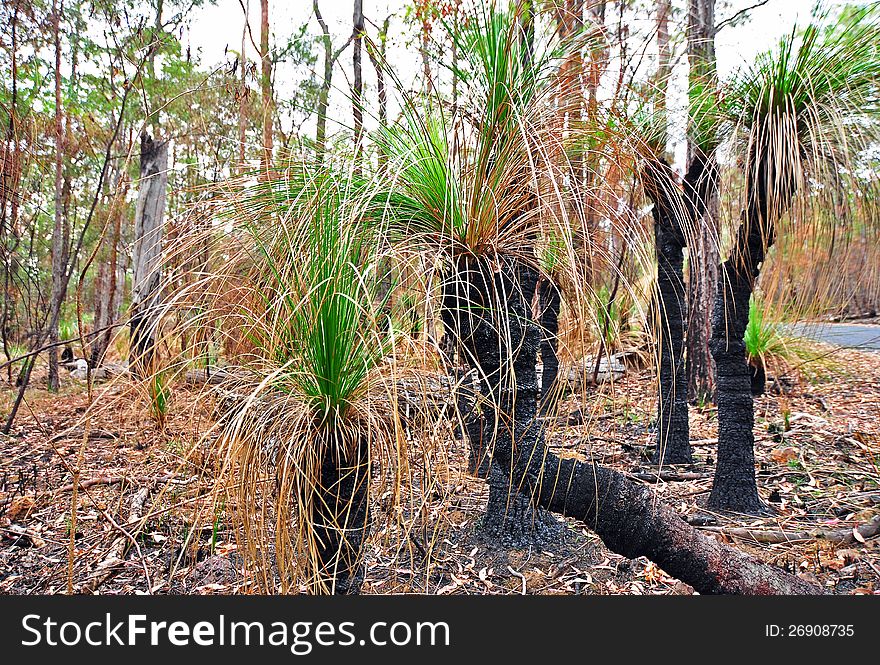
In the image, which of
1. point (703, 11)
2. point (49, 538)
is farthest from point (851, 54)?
point (49, 538)

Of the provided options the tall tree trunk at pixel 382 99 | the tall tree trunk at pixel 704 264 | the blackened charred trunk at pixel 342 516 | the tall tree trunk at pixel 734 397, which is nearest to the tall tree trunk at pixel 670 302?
the tall tree trunk at pixel 704 264

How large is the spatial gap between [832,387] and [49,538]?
6.59 meters

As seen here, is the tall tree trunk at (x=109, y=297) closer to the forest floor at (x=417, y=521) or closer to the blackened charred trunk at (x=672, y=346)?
the forest floor at (x=417, y=521)

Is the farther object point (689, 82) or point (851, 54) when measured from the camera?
point (689, 82)

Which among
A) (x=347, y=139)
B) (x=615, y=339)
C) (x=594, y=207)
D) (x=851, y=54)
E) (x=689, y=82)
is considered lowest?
(x=615, y=339)

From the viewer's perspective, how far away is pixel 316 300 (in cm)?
129

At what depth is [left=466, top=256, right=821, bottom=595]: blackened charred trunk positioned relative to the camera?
1506 mm

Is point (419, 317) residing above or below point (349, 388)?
above

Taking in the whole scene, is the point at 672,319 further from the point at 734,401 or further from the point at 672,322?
the point at 734,401

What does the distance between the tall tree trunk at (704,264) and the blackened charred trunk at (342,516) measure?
1.92 m

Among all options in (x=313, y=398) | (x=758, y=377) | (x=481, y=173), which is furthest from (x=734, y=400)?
(x=758, y=377)

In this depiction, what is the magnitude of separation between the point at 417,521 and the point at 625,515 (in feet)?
3.16

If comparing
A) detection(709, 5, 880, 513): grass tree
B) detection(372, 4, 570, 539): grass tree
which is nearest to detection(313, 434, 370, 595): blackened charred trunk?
detection(372, 4, 570, 539): grass tree

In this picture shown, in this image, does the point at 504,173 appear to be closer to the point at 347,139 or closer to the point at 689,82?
the point at 347,139
